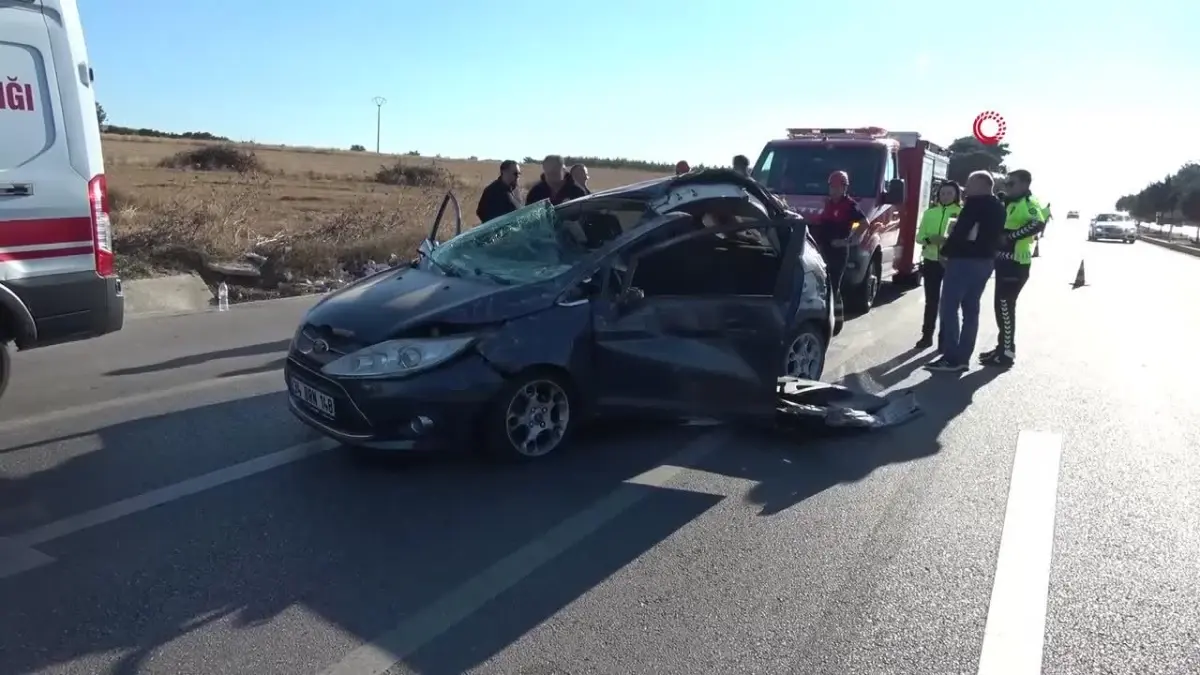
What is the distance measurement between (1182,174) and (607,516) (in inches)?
3441

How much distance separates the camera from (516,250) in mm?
6102

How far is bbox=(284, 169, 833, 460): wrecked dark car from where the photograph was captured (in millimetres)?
5078

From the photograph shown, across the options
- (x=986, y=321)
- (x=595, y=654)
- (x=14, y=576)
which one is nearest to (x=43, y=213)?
(x=14, y=576)

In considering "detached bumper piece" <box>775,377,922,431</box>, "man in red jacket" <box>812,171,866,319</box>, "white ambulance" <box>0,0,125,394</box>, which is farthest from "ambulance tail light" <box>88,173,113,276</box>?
"man in red jacket" <box>812,171,866,319</box>

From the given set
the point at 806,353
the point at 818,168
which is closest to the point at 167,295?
the point at 806,353

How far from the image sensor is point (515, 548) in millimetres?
4414

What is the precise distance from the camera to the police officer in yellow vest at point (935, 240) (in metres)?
9.88

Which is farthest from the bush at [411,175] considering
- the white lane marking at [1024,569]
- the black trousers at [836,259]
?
the white lane marking at [1024,569]

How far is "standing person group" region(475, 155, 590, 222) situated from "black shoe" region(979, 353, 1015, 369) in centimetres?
414

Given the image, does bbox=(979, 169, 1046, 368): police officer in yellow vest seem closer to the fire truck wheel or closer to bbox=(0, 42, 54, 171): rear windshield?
the fire truck wheel

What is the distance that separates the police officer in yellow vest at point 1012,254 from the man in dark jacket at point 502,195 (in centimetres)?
463

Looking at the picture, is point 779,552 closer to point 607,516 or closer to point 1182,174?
point 607,516

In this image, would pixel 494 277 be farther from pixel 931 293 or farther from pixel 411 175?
pixel 411 175

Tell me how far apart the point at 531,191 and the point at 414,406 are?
17.2ft
